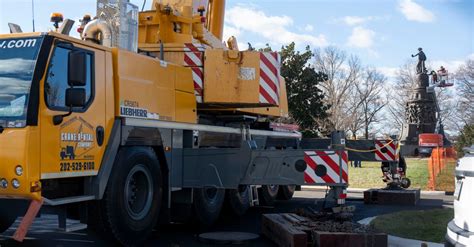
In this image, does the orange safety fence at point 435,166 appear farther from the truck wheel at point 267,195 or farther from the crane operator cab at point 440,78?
the crane operator cab at point 440,78

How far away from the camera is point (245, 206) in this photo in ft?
36.5

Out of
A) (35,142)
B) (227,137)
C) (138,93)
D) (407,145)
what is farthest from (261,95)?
(407,145)

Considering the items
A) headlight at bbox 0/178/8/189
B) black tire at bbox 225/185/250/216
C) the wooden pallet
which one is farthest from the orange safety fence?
headlight at bbox 0/178/8/189

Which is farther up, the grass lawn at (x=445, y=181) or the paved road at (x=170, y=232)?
the grass lawn at (x=445, y=181)

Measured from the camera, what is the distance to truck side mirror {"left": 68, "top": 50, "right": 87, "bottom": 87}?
6144mm

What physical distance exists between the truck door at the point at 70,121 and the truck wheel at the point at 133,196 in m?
0.40

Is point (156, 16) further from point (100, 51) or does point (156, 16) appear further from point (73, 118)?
point (73, 118)

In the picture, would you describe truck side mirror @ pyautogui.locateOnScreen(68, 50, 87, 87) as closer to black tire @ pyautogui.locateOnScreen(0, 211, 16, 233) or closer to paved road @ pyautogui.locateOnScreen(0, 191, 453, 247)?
black tire @ pyautogui.locateOnScreen(0, 211, 16, 233)

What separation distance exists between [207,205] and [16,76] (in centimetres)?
451

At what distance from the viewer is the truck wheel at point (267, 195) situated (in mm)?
12555

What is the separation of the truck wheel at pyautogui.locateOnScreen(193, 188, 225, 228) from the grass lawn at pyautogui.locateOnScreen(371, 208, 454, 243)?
2.83 metres

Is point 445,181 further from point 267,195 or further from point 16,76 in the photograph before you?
point 16,76

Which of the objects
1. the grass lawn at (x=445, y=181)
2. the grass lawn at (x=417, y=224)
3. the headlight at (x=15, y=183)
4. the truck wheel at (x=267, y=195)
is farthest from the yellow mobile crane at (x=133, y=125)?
the grass lawn at (x=445, y=181)

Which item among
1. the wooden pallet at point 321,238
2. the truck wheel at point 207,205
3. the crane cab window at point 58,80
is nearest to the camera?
the crane cab window at point 58,80
